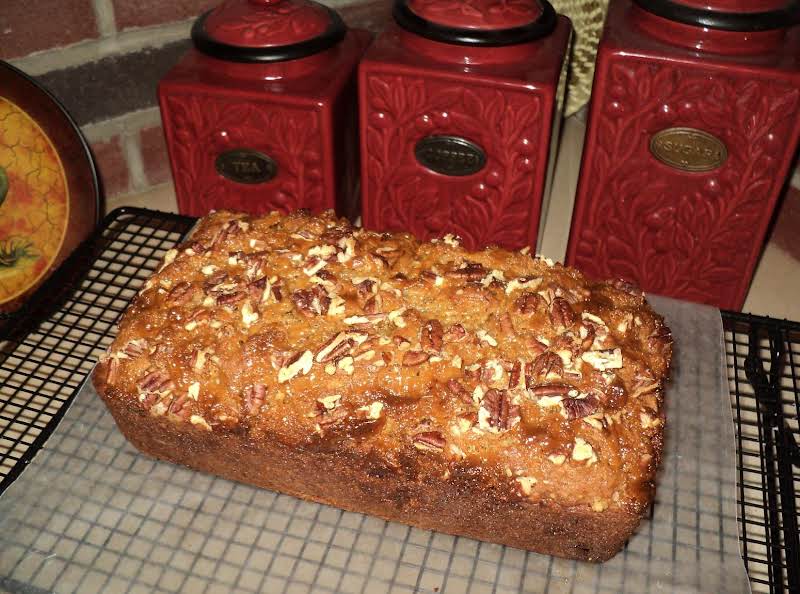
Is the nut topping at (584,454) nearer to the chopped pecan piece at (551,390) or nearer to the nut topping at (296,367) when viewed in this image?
the chopped pecan piece at (551,390)

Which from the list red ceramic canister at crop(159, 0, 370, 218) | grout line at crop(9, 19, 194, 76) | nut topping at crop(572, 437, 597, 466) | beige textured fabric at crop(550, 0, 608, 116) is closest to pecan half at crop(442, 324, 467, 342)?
nut topping at crop(572, 437, 597, 466)

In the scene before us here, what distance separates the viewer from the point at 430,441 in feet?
3.47

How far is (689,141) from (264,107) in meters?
0.84

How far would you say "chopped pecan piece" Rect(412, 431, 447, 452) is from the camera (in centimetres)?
106

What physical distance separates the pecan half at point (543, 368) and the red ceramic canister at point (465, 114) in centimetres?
57

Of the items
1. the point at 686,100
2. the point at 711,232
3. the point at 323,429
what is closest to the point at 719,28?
the point at 686,100

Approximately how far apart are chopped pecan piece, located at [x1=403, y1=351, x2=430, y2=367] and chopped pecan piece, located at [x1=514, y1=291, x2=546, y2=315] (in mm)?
173

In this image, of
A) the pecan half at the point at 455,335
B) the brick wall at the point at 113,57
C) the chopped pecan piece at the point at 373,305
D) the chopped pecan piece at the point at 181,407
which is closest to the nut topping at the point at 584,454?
the pecan half at the point at 455,335

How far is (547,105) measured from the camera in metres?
1.47

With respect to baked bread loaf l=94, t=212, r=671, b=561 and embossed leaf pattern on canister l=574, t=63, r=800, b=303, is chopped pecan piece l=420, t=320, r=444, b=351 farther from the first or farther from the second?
embossed leaf pattern on canister l=574, t=63, r=800, b=303

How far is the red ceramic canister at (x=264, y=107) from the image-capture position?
1.53m

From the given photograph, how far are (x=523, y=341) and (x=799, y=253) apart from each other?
3.61 feet

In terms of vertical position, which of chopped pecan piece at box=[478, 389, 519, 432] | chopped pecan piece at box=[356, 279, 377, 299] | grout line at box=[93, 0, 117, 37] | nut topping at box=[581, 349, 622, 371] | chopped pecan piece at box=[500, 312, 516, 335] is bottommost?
chopped pecan piece at box=[478, 389, 519, 432]

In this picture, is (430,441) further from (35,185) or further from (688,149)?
(35,185)
